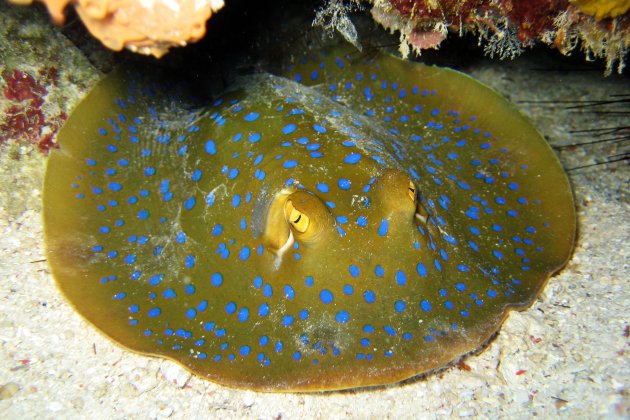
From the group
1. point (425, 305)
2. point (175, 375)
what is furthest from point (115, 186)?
point (425, 305)

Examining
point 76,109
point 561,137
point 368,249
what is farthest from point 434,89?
point 76,109

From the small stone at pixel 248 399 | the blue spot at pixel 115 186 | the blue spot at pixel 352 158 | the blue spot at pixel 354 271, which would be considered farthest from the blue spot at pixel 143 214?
the blue spot at pixel 354 271

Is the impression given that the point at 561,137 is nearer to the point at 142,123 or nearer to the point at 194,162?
the point at 194,162

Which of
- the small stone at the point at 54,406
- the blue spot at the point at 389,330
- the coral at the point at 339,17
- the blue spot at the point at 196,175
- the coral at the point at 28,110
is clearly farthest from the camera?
the coral at the point at 339,17

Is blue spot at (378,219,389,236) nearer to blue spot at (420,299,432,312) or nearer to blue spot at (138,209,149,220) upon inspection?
blue spot at (420,299,432,312)

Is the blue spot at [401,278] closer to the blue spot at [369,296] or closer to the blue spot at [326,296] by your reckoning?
the blue spot at [369,296]

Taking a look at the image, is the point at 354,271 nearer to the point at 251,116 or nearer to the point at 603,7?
the point at 251,116

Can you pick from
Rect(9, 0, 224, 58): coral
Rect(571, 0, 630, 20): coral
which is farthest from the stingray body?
Rect(571, 0, 630, 20): coral

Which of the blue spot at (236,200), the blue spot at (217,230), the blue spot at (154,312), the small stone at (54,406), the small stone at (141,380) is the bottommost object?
the small stone at (54,406)
